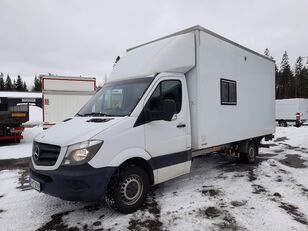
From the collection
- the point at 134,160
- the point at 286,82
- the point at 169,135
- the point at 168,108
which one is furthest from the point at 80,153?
the point at 286,82

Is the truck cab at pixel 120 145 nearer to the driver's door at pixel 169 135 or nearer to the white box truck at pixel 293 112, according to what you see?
the driver's door at pixel 169 135

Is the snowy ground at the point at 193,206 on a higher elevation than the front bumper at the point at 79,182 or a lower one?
lower

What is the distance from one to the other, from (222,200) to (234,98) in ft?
9.58

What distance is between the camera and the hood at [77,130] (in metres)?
3.95

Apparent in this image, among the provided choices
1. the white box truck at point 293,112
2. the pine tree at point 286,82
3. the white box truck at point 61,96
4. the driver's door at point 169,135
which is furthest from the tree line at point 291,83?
the driver's door at point 169,135

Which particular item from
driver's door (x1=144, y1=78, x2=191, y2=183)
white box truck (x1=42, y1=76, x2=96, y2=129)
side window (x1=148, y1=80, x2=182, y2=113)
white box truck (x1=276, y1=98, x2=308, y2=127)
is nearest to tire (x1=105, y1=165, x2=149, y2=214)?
driver's door (x1=144, y1=78, x2=191, y2=183)

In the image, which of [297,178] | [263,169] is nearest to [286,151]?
[263,169]

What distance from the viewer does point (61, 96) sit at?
14664mm

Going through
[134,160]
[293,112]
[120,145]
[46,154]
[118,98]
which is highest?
[118,98]

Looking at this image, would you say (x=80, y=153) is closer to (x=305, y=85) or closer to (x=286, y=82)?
(x=286, y=82)

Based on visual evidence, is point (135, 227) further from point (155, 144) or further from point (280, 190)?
point (280, 190)

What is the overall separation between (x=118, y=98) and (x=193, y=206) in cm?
244

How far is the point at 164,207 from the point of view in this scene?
4.63 m

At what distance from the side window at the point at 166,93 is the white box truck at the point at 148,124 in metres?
0.02
